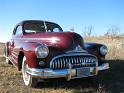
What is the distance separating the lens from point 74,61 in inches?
269

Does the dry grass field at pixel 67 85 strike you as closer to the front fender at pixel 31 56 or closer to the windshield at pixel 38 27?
the front fender at pixel 31 56

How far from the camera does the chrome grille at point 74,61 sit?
6652 mm

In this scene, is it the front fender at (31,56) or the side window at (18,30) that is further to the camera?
the side window at (18,30)

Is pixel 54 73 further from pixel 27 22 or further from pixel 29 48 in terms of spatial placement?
pixel 27 22

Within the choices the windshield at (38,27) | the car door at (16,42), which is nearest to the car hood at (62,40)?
the car door at (16,42)

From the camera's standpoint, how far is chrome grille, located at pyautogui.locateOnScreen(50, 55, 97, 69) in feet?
21.8

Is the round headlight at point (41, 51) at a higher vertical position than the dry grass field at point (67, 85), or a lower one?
higher

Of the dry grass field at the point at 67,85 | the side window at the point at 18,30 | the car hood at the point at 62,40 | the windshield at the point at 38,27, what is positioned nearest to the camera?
the dry grass field at the point at 67,85

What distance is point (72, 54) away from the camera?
6.89 metres

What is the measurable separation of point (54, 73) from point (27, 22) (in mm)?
2988

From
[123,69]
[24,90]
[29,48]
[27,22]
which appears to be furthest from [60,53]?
[123,69]

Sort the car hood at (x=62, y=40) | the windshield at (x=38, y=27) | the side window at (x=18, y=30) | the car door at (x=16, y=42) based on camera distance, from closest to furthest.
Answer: the car hood at (x=62, y=40)
the car door at (x=16, y=42)
the windshield at (x=38, y=27)
the side window at (x=18, y=30)

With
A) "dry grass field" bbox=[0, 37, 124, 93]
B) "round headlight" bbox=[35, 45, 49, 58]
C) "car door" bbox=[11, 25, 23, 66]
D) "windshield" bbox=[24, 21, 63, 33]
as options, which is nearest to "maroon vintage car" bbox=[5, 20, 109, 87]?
"round headlight" bbox=[35, 45, 49, 58]

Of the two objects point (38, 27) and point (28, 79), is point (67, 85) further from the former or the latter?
point (38, 27)
